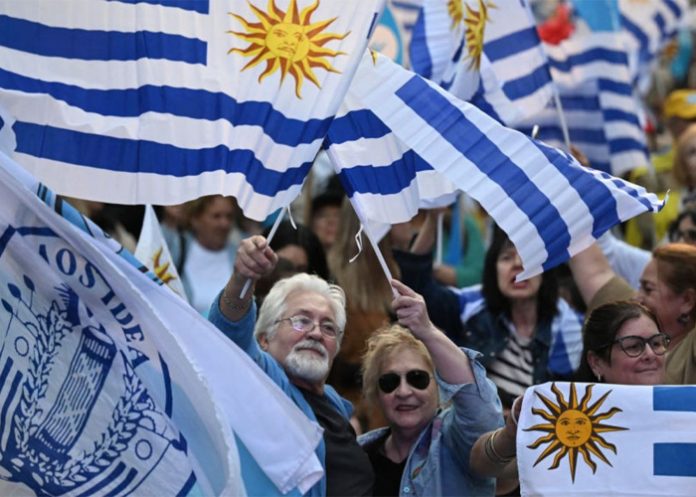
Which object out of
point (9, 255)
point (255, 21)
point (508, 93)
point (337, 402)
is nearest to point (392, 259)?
point (508, 93)

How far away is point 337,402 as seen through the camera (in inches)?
248

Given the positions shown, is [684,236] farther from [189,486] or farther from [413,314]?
[189,486]

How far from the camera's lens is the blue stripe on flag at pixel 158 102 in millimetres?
5824

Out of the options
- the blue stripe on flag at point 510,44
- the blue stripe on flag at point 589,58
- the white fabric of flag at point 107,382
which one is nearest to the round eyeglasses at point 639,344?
the white fabric of flag at point 107,382

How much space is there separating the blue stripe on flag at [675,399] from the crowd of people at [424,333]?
34cm

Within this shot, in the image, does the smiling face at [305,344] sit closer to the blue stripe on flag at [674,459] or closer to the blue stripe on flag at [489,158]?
the blue stripe on flag at [489,158]

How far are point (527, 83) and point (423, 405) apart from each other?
2.45 m

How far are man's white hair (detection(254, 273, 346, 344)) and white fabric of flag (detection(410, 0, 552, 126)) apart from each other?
1.41 meters

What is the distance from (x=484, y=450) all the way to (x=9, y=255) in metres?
1.75

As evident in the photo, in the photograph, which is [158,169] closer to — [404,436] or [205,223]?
[404,436]

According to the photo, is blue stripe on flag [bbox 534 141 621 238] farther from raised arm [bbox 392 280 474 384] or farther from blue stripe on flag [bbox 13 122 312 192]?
blue stripe on flag [bbox 13 122 312 192]

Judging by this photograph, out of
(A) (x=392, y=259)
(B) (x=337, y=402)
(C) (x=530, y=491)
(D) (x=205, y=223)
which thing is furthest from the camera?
(D) (x=205, y=223)

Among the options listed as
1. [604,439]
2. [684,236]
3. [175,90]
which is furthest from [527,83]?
[604,439]

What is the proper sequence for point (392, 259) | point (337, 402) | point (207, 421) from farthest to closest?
point (392, 259) < point (337, 402) < point (207, 421)
